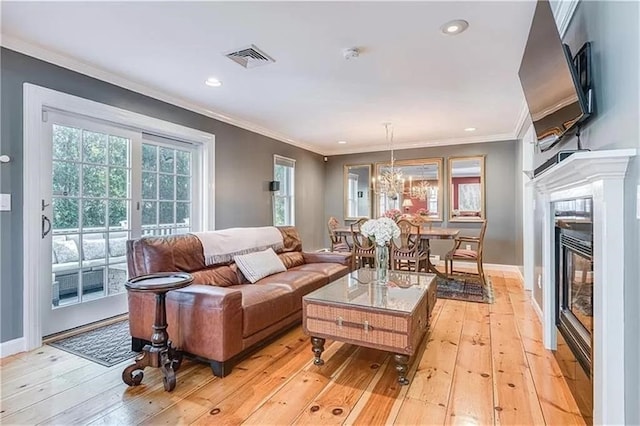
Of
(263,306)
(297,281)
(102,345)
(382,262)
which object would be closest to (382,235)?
(382,262)

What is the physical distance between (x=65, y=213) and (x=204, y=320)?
1850mm

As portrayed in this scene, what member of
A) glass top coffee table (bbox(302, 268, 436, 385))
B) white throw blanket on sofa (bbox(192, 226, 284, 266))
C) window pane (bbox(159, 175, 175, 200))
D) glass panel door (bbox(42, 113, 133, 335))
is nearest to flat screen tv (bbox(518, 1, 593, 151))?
glass top coffee table (bbox(302, 268, 436, 385))

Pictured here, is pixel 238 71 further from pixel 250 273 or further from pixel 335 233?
pixel 335 233

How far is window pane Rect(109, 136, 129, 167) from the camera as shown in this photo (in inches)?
131

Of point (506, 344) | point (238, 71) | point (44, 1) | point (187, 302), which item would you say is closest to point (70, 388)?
point (187, 302)

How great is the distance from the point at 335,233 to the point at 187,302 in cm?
347

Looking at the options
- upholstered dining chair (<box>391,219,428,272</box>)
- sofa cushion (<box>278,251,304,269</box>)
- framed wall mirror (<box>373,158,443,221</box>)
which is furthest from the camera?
framed wall mirror (<box>373,158,443,221</box>)

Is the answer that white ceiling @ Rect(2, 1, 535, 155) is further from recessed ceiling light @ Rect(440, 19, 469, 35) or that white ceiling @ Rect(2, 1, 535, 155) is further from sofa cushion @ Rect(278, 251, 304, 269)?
sofa cushion @ Rect(278, 251, 304, 269)

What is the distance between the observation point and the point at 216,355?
7.08ft

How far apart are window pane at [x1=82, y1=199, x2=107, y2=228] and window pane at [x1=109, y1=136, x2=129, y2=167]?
0.44m

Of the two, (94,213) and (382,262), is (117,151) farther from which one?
(382,262)

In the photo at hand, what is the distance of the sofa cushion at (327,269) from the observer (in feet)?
11.8

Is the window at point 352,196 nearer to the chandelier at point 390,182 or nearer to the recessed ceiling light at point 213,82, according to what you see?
the chandelier at point 390,182

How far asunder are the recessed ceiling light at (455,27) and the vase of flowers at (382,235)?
147 cm
